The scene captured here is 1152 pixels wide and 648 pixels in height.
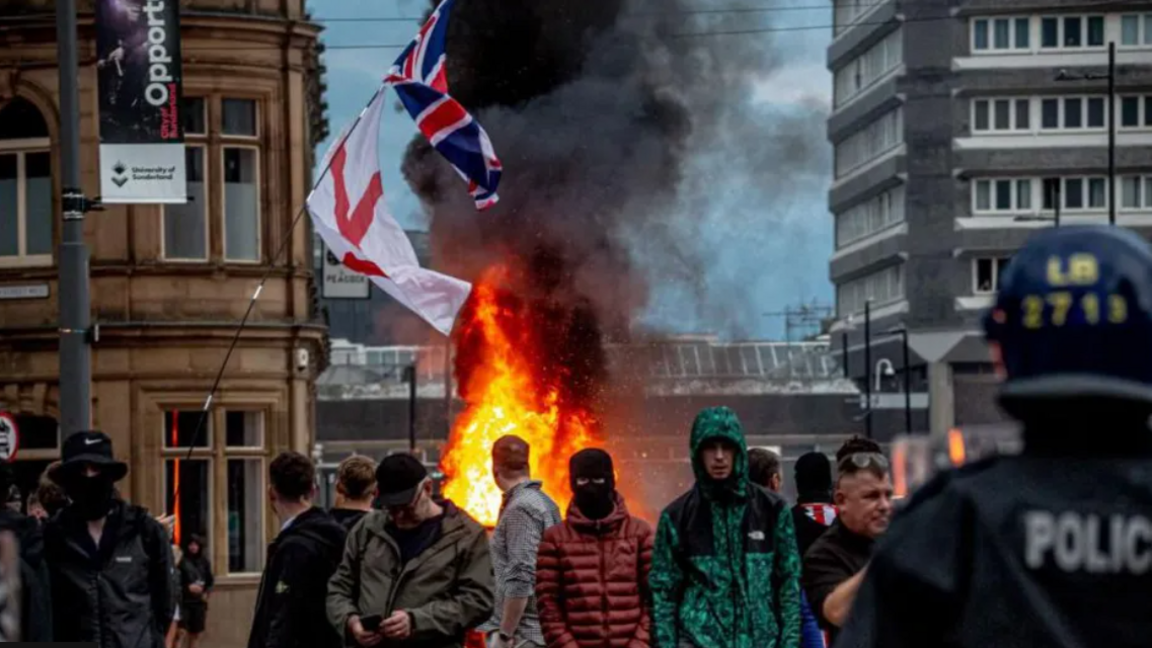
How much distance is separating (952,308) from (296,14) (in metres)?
70.9

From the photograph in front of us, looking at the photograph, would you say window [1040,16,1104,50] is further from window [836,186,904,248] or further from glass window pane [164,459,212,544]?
glass window pane [164,459,212,544]

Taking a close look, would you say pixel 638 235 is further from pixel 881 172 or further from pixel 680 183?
pixel 881 172

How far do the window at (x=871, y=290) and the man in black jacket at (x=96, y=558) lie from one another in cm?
9290

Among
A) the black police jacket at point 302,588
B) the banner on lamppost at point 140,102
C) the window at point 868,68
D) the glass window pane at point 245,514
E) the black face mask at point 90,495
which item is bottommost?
the glass window pane at point 245,514

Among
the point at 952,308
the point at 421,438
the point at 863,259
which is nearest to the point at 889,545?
the point at 421,438

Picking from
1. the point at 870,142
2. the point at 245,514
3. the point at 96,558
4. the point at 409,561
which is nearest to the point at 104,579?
the point at 96,558

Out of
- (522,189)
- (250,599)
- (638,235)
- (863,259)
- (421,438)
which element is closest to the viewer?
(250,599)

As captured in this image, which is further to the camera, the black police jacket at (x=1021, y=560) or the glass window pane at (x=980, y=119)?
the glass window pane at (x=980, y=119)

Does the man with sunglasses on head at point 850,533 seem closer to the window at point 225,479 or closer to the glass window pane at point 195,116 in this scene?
the window at point 225,479

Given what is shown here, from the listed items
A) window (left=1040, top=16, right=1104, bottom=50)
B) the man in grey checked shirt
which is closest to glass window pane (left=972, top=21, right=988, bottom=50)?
window (left=1040, top=16, right=1104, bottom=50)

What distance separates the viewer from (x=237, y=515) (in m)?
31.7

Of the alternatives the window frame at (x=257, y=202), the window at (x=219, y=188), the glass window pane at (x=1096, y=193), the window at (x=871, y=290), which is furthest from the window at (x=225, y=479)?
the window at (x=871, y=290)

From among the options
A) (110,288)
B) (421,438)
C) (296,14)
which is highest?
(296,14)

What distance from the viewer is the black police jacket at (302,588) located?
1118cm
